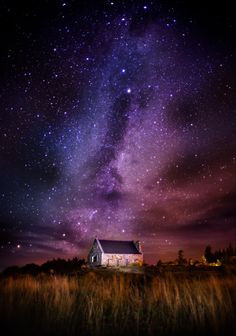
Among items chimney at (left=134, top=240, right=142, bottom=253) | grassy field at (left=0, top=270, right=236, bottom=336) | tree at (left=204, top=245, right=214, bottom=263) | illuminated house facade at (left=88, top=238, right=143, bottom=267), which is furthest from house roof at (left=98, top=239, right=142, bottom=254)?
grassy field at (left=0, top=270, right=236, bottom=336)

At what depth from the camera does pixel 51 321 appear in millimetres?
8117

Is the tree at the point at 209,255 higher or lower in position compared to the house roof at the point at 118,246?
lower

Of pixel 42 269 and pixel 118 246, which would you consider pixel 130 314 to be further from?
pixel 118 246

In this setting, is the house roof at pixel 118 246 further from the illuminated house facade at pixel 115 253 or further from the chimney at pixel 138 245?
the chimney at pixel 138 245

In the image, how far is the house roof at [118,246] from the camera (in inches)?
1911

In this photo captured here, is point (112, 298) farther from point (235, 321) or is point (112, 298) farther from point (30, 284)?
point (30, 284)

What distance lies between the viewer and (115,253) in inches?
1890

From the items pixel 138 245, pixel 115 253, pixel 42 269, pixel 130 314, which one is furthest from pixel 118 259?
pixel 130 314

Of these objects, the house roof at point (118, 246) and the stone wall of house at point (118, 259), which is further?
the house roof at point (118, 246)

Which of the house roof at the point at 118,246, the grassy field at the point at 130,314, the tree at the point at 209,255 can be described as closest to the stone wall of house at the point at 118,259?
the house roof at the point at 118,246

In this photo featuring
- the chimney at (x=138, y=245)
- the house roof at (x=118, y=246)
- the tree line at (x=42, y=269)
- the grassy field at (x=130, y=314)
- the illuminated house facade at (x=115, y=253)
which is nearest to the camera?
the grassy field at (x=130, y=314)

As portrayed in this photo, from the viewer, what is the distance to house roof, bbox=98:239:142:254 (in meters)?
48.5

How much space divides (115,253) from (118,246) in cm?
232

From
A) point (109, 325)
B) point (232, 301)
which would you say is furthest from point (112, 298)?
point (232, 301)
